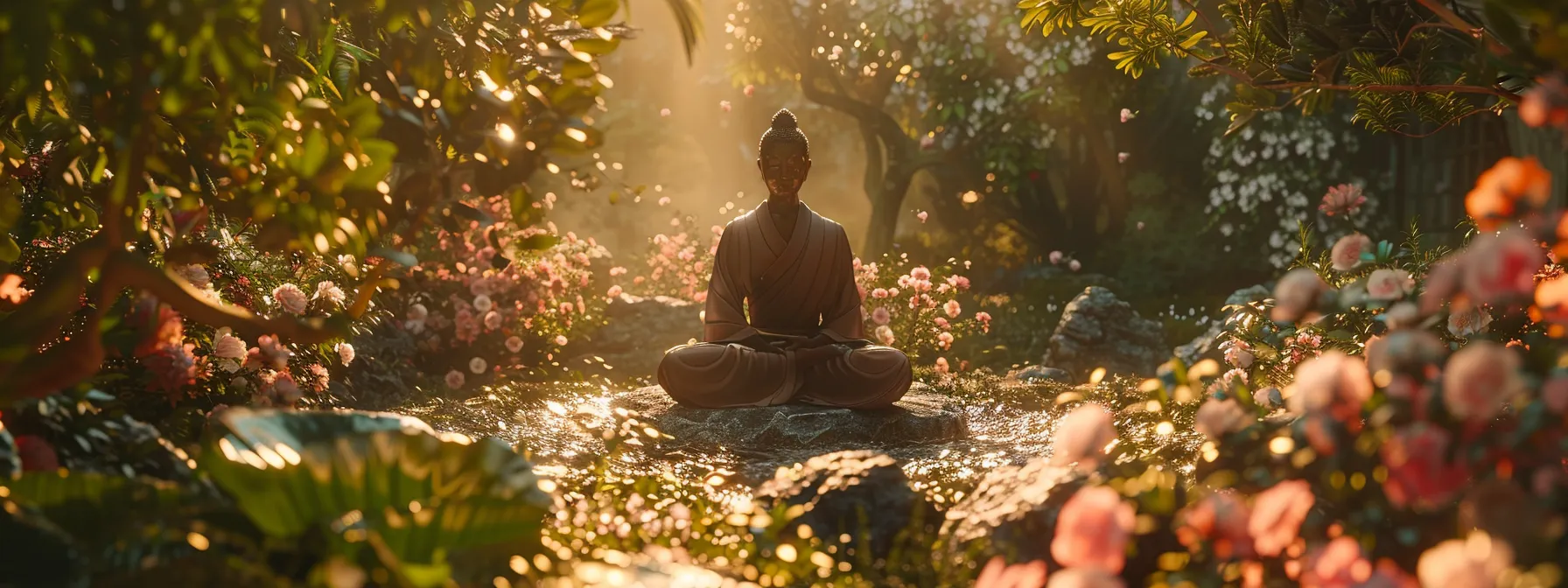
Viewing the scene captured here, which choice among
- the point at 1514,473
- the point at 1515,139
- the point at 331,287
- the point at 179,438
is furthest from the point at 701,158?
the point at 1514,473

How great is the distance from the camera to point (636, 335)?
31.7ft

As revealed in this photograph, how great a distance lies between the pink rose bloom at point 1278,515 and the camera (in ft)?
7.02

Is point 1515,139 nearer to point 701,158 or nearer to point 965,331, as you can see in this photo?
point 965,331

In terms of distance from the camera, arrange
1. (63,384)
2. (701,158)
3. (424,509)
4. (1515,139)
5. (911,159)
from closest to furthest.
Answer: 1. (424,509)
2. (63,384)
3. (1515,139)
4. (911,159)
5. (701,158)

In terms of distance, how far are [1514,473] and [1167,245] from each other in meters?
12.6

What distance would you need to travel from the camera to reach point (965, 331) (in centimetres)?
1141

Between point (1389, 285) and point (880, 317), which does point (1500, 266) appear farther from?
point (880, 317)

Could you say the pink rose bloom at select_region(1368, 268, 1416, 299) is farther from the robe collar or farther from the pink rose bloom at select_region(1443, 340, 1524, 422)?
the robe collar

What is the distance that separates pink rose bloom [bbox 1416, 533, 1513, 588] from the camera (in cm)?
175

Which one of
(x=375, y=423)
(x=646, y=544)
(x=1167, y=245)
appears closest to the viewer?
(x=375, y=423)

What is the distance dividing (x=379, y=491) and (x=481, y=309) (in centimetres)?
522

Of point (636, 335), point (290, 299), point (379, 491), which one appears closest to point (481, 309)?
point (636, 335)

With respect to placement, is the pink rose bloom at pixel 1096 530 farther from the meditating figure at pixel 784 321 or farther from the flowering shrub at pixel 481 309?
the flowering shrub at pixel 481 309

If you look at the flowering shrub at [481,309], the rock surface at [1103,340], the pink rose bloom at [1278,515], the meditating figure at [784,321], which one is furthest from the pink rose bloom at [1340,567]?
the rock surface at [1103,340]
